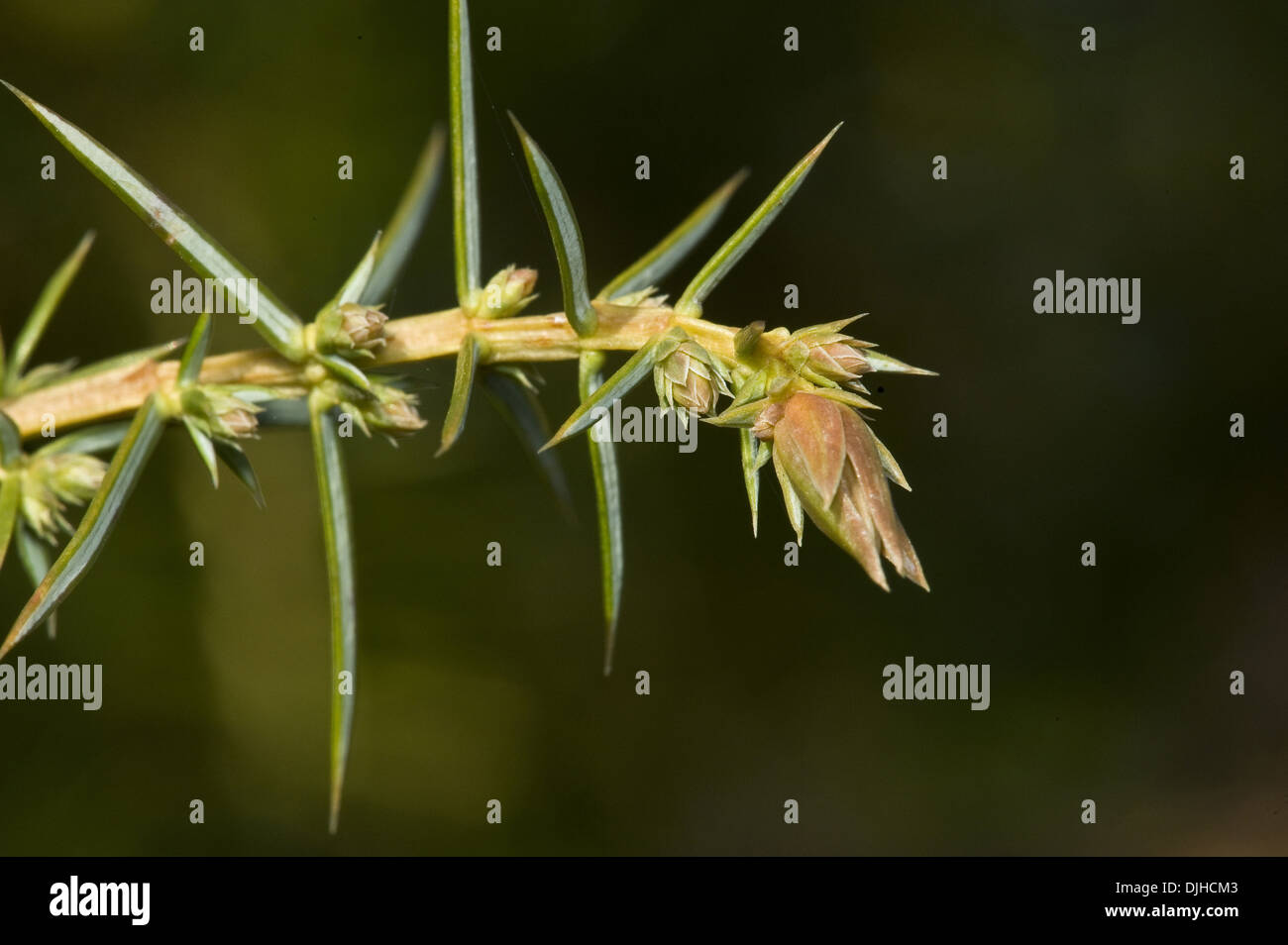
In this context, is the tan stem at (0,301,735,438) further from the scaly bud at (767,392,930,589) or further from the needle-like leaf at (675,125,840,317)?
the scaly bud at (767,392,930,589)

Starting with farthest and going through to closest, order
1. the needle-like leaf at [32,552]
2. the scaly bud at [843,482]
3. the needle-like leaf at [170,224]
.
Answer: the needle-like leaf at [32,552] → the needle-like leaf at [170,224] → the scaly bud at [843,482]

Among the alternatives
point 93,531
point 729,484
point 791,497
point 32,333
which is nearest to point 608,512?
point 791,497

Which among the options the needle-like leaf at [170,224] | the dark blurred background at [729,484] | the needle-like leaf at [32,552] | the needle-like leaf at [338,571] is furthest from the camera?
the dark blurred background at [729,484]

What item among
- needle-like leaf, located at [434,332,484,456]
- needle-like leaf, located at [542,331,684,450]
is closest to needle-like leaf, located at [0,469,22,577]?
needle-like leaf, located at [434,332,484,456]

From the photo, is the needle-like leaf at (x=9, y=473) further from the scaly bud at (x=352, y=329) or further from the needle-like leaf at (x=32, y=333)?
the scaly bud at (x=352, y=329)

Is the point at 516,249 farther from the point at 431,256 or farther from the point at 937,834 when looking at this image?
the point at 937,834

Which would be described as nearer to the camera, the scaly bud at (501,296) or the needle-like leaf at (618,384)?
the needle-like leaf at (618,384)

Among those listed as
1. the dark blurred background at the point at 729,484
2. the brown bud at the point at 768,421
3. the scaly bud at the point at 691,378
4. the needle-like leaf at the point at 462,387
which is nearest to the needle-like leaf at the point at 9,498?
the needle-like leaf at the point at 462,387

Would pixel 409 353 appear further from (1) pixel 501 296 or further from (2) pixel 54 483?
(2) pixel 54 483
